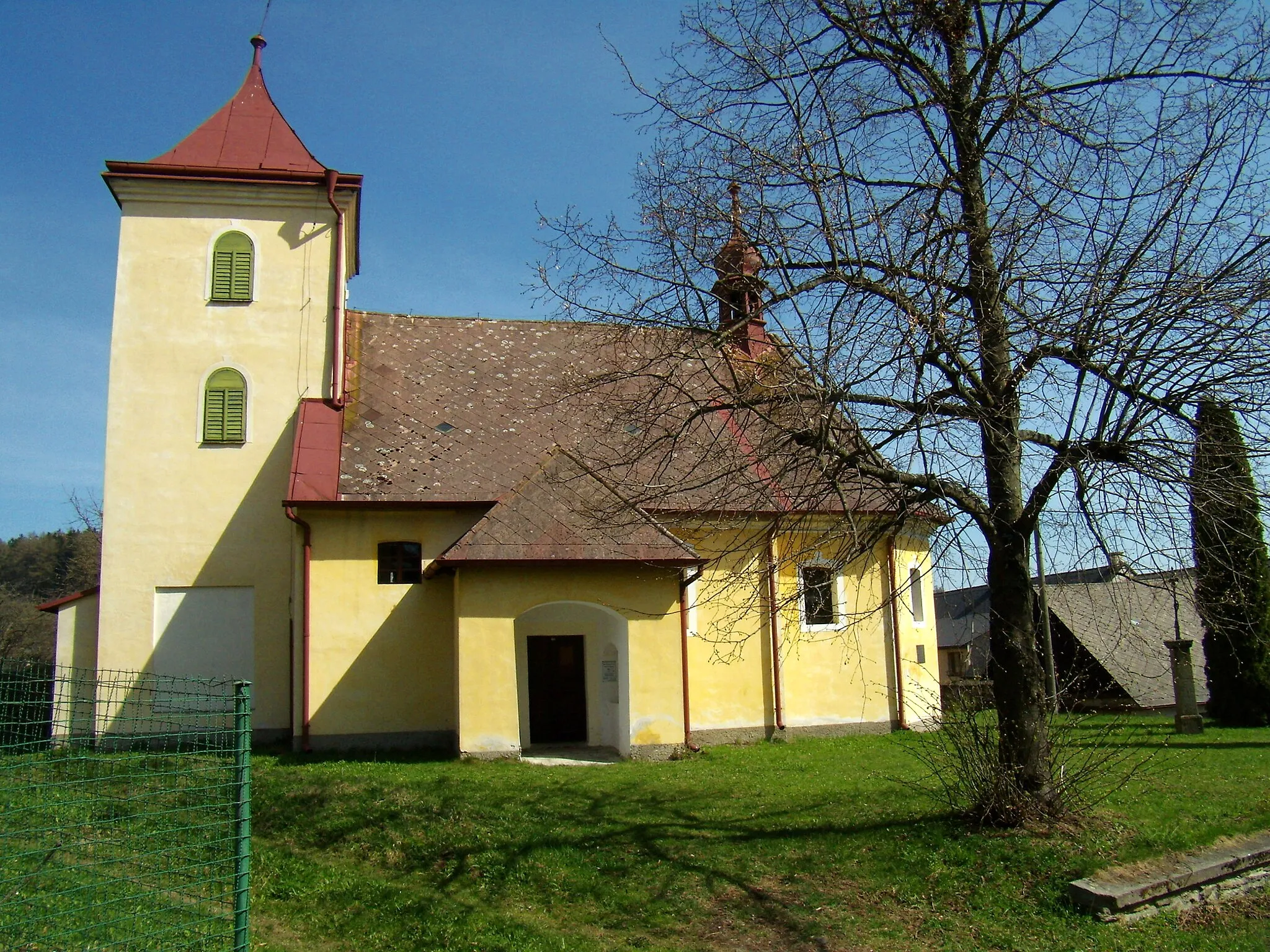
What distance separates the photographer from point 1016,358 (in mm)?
8375

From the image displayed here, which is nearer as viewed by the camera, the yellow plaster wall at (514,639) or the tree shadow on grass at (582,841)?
the tree shadow on grass at (582,841)

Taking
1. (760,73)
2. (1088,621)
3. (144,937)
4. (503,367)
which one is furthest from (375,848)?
(1088,621)

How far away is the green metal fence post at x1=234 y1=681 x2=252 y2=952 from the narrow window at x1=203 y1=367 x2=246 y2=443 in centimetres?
1234

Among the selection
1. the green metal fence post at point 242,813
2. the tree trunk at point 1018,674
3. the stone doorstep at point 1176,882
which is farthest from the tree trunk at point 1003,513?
the green metal fence post at point 242,813

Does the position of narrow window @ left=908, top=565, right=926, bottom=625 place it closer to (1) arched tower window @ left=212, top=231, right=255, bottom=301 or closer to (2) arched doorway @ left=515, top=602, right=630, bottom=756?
(2) arched doorway @ left=515, top=602, right=630, bottom=756

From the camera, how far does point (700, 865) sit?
333 inches

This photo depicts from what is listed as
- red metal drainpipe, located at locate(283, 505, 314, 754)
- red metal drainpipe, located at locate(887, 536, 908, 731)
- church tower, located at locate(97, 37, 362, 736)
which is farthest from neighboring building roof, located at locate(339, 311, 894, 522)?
church tower, located at locate(97, 37, 362, 736)

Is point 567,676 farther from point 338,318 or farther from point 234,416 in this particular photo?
point 338,318

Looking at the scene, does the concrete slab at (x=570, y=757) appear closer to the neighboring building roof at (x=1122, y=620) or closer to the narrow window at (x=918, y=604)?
the neighboring building roof at (x=1122, y=620)

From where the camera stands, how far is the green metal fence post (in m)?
5.73

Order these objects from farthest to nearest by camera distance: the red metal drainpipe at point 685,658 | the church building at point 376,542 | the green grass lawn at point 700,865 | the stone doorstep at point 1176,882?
1. the church building at point 376,542
2. the red metal drainpipe at point 685,658
3. the stone doorstep at point 1176,882
4. the green grass lawn at point 700,865

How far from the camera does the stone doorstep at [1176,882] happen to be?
7.35 meters

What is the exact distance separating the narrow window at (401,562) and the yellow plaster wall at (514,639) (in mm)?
1678

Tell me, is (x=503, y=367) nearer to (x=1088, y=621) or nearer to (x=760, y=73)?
(x=760, y=73)
